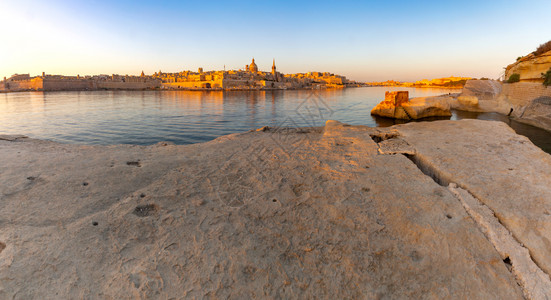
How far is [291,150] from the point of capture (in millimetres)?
5387

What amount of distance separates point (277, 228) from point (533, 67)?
17.3m

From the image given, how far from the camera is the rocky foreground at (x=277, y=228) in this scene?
1896 mm

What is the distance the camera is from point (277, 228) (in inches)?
100

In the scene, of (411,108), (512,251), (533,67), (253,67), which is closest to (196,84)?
(253,67)

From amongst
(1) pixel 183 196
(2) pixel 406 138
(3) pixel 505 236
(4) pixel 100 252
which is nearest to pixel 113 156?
(1) pixel 183 196

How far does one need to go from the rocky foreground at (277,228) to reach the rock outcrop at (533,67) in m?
11.5

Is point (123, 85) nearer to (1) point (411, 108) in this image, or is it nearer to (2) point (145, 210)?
(1) point (411, 108)

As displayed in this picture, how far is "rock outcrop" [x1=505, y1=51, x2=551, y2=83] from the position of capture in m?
11.4

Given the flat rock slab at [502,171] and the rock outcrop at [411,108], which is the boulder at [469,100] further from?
the flat rock slab at [502,171]

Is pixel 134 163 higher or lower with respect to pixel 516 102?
lower

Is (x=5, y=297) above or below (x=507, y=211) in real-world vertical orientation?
below

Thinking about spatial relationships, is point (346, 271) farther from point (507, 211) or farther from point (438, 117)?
point (438, 117)

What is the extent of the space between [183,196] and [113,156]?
247 centimetres

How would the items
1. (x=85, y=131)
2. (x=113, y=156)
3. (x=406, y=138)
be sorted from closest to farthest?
1. (x=113, y=156)
2. (x=406, y=138)
3. (x=85, y=131)
